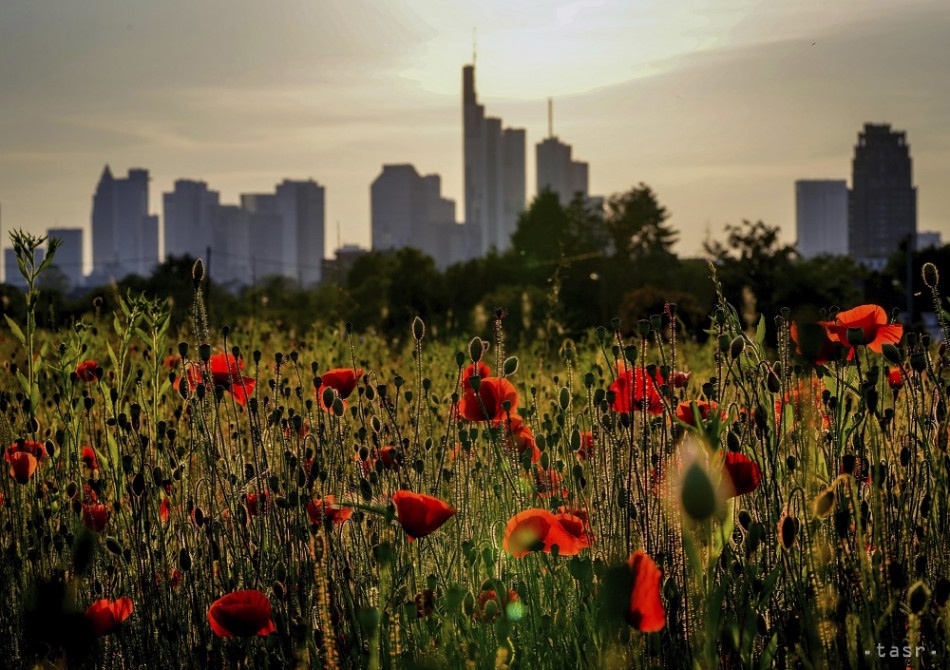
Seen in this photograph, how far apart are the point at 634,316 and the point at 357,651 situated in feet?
→ 44.2

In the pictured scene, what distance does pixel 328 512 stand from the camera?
7.84 ft

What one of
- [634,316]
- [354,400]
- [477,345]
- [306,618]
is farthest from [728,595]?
[634,316]

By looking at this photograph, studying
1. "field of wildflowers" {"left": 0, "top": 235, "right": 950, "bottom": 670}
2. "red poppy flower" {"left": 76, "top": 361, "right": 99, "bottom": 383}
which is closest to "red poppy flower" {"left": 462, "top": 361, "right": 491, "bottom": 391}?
Answer: "field of wildflowers" {"left": 0, "top": 235, "right": 950, "bottom": 670}

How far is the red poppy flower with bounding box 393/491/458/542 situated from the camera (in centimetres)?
183

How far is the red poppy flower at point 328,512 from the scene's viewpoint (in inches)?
90.6

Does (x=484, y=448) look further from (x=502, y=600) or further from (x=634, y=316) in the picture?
(x=634, y=316)

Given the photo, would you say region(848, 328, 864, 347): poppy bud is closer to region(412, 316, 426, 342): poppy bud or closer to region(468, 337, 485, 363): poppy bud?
region(468, 337, 485, 363): poppy bud

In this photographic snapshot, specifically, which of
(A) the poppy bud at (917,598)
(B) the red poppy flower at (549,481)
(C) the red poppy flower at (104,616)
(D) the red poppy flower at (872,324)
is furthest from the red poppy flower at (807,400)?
(C) the red poppy flower at (104,616)

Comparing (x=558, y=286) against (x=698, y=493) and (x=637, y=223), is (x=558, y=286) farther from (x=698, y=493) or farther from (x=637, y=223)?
(x=637, y=223)

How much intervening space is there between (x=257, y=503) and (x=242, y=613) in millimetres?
937

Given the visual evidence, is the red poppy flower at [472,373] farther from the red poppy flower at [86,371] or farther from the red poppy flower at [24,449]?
the red poppy flower at [86,371]

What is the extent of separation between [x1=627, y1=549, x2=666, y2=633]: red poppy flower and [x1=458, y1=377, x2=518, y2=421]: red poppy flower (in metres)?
0.92

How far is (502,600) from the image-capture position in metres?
2.03

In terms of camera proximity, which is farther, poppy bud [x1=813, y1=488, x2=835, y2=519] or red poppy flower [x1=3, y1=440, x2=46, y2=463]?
red poppy flower [x1=3, y1=440, x2=46, y2=463]
